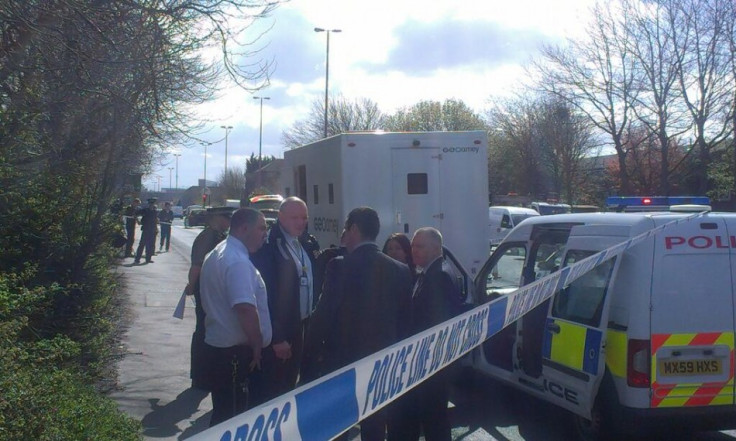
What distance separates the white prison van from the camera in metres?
12.7

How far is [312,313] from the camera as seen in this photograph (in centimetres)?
513

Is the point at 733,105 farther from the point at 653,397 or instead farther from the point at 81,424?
the point at 81,424

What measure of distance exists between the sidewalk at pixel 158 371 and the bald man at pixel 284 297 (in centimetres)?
146

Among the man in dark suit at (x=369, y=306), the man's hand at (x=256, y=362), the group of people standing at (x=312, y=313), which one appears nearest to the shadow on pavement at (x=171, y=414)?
the group of people standing at (x=312, y=313)

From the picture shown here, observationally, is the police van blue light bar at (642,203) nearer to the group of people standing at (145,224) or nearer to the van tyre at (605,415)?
the van tyre at (605,415)

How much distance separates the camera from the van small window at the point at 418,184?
504 inches

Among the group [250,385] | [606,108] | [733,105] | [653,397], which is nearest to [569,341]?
[653,397]

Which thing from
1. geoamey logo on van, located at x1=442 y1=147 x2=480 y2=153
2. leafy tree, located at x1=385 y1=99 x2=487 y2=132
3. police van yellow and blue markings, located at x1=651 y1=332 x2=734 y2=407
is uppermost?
leafy tree, located at x1=385 y1=99 x2=487 y2=132

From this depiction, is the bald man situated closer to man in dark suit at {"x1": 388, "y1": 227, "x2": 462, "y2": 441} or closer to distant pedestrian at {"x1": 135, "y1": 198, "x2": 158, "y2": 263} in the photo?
man in dark suit at {"x1": 388, "y1": 227, "x2": 462, "y2": 441}

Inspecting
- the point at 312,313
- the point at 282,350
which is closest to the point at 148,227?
the point at 282,350

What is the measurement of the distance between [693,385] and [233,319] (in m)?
3.30

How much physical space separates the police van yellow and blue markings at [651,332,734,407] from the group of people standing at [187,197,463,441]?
5.17 feet

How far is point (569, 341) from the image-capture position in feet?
20.7

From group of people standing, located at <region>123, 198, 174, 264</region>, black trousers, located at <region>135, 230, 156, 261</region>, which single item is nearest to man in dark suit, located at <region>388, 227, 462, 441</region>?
group of people standing, located at <region>123, 198, 174, 264</region>
